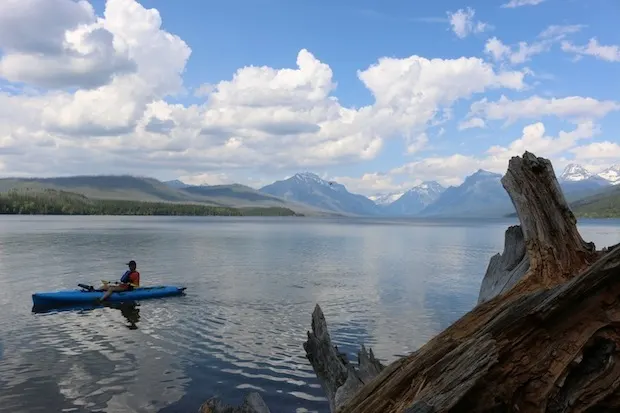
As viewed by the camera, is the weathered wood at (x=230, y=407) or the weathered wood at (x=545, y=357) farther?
the weathered wood at (x=230, y=407)

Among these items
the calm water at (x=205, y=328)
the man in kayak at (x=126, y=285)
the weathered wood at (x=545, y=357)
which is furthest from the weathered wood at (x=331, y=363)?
the man in kayak at (x=126, y=285)

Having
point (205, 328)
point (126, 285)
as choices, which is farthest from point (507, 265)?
point (126, 285)

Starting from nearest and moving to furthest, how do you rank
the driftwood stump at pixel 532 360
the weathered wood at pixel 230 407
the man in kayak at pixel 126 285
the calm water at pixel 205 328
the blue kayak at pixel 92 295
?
the driftwood stump at pixel 532 360
the weathered wood at pixel 230 407
the calm water at pixel 205 328
the blue kayak at pixel 92 295
the man in kayak at pixel 126 285

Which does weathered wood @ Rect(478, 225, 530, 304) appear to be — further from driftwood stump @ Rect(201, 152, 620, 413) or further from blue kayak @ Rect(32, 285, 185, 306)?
blue kayak @ Rect(32, 285, 185, 306)

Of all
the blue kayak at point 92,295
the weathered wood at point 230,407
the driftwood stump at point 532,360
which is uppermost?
the driftwood stump at point 532,360

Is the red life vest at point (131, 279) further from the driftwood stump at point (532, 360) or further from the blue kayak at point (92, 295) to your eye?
the driftwood stump at point (532, 360)

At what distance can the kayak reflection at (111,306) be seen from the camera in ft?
108

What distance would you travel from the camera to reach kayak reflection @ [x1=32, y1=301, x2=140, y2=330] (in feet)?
108

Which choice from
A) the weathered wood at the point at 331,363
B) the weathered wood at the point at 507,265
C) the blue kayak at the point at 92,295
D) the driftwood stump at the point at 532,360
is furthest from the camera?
the blue kayak at the point at 92,295

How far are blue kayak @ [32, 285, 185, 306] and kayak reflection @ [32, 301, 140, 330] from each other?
12.2 inches

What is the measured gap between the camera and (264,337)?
27.1 m

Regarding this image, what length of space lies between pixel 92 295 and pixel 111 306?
152 centimetres

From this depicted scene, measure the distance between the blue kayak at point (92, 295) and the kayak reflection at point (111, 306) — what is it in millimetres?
310

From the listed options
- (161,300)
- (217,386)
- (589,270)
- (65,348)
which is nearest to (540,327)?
(589,270)
